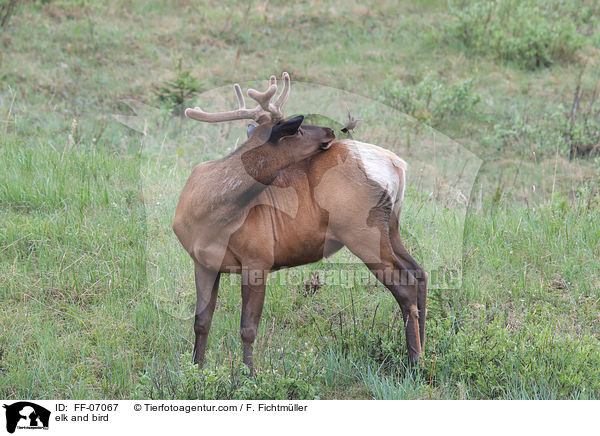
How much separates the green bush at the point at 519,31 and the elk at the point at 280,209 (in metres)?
8.18

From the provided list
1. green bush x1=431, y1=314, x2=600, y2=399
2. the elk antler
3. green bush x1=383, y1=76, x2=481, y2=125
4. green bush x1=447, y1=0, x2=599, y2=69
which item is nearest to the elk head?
the elk antler

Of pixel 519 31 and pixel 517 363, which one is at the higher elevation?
pixel 519 31

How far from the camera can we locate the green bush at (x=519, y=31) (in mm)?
12406

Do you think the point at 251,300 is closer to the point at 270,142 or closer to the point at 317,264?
the point at 270,142

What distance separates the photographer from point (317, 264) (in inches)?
264

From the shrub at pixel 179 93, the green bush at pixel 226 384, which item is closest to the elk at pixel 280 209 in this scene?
the green bush at pixel 226 384

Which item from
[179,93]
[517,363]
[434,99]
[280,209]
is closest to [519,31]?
[434,99]

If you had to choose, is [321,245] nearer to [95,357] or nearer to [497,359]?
[497,359]

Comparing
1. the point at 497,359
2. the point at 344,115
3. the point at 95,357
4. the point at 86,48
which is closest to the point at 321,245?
the point at 497,359

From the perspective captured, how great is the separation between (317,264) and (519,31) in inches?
316

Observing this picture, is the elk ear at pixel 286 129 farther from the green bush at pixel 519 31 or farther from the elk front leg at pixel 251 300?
the green bush at pixel 519 31

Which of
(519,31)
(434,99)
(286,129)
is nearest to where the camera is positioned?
(286,129)

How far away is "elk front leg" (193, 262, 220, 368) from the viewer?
201 inches

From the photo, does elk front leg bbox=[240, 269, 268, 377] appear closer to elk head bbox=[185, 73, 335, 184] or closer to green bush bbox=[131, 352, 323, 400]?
green bush bbox=[131, 352, 323, 400]
